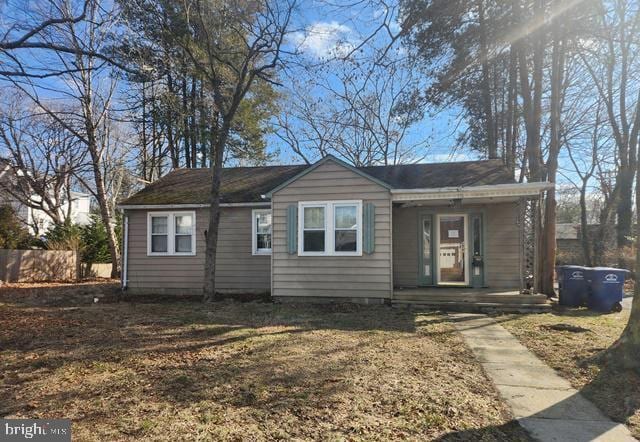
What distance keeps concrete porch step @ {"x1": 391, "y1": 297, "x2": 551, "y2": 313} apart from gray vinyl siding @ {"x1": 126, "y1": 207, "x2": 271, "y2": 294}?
14.2ft

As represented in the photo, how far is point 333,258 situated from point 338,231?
66 centimetres

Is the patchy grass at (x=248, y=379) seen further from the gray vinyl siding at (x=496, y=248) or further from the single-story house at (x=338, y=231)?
the gray vinyl siding at (x=496, y=248)

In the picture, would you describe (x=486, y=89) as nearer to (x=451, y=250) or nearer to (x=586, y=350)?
(x=451, y=250)

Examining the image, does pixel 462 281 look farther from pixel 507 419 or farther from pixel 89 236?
pixel 89 236

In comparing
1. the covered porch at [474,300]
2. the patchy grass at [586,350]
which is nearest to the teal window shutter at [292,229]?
the covered porch at [474,300]

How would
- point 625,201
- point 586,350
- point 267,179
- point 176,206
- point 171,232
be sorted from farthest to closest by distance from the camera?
1. point 625,201
2. point 267,179
3. point 171,232
4. point 176,206
5. point 586,350

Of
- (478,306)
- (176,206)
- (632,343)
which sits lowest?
(478,306)

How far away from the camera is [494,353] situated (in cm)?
598

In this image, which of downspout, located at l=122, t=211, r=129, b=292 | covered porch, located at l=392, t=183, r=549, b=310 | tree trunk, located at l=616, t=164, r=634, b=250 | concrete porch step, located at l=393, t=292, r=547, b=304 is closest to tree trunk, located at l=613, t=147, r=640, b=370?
concrete porch step, located at l=393, t=292, r=547, b=304

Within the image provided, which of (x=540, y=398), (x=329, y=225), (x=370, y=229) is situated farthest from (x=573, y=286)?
(x=540, y=398)

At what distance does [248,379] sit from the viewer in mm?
4617

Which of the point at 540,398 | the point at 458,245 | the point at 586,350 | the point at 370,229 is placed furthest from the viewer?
the point at 458,245

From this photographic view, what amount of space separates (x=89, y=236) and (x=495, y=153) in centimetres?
1751

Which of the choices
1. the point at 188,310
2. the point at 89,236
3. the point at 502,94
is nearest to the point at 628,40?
the point at 502,94
